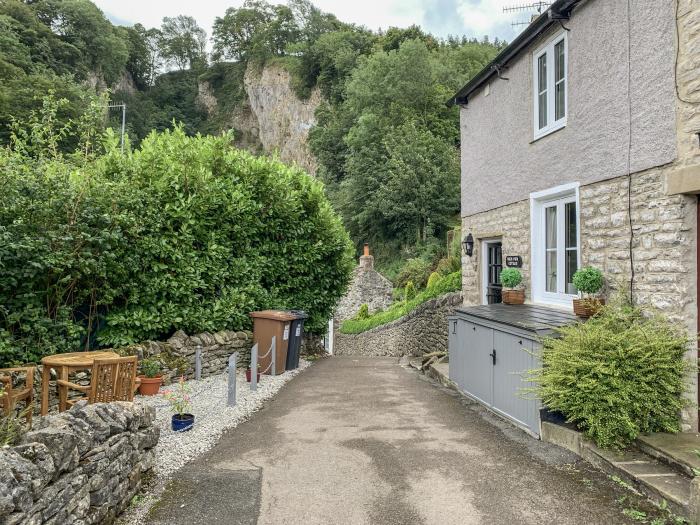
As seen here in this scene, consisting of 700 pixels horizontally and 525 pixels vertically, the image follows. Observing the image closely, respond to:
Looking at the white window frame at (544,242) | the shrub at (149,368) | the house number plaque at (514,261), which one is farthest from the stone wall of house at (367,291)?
the shrub at (149,368)

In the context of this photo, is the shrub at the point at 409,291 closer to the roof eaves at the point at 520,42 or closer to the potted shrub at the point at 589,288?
the roof eaves at the point at 520,42

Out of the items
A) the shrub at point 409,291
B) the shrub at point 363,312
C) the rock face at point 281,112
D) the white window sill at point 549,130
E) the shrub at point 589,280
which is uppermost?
the rock face at point 281,112

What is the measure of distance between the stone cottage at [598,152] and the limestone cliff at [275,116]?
39.8 m

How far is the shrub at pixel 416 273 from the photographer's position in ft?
75.2

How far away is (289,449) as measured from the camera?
5.06 m

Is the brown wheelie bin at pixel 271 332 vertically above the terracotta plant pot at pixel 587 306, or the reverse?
the terracotta plant pot at pixel 587 306

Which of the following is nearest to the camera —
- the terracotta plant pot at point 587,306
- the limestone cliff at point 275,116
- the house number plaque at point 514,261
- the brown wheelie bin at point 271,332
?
the terracotta plant pot at point 587,306

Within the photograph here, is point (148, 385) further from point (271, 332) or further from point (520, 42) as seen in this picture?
point (520, 42)

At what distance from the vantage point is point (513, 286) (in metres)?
7.91

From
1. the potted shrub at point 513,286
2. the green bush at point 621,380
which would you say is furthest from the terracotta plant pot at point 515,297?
the green bush at point 621,380

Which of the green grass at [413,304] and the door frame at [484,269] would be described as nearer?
the door frame at [484,269]

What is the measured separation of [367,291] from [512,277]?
1861 cm

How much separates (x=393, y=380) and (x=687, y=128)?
632 cm

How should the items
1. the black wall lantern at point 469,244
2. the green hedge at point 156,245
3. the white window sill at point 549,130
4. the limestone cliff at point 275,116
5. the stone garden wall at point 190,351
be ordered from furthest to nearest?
the limestone cliff at point 275,116, the black wall lantern at point 469,244, the stone garden wall at point 190,351, the white window sill at point 549,130, the green hedge at point 156,245
